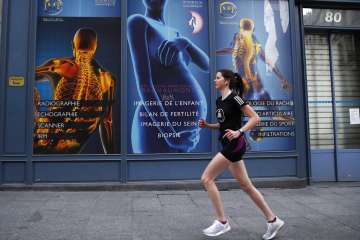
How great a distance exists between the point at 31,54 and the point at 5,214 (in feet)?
11.2

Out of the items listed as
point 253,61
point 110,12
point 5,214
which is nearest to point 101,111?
point 110,12

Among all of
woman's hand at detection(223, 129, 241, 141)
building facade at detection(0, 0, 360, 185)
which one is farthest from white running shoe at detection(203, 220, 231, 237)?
building facade at detection(0, 0, 360, 185)

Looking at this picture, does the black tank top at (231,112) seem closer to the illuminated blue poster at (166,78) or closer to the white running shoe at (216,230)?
the white running shoe at (216,230)

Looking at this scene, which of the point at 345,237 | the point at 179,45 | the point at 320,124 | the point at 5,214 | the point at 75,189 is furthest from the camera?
the point at 320,124

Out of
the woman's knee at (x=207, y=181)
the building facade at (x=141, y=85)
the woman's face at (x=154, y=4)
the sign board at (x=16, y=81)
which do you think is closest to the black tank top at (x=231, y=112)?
the woman's knee at (x=207, y=181)

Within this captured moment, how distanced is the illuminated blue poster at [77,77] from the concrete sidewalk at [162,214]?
1097 mm

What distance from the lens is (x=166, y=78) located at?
26.6ft

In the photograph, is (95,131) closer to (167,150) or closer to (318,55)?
(167,150)

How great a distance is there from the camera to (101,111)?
7.93 m

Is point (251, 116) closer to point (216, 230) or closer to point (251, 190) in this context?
point (251, 190)

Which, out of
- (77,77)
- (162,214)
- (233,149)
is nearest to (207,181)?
(233,149)

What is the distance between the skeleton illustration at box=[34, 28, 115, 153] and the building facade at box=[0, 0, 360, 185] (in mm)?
20

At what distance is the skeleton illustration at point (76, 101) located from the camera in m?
7.83

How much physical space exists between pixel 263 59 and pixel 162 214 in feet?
13.9
